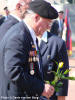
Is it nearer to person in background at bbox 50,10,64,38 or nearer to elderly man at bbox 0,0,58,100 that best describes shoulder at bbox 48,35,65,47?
elderly man at bbox 0,0,58,100

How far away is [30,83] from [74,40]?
20.9 meters

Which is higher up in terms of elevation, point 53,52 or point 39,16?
point 39,16

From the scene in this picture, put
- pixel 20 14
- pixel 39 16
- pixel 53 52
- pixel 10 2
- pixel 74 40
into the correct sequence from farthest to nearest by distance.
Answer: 1. pixel 74 40
2. pixel 10 2
3. pixel 20 14
4. pixel 53 52
5. pixel 39 16

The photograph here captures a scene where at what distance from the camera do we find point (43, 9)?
3459 millimetres

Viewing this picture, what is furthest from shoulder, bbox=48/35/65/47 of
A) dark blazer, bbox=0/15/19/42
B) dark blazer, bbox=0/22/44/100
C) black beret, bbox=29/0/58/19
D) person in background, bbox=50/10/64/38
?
person in background, bbox=50/10/64/38

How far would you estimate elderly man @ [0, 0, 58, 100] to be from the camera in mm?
3225

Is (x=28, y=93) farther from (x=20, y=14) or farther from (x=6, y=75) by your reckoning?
(x=20, y=14)

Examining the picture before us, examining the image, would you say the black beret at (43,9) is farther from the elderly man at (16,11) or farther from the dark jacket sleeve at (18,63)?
the elderly man at (16,11)

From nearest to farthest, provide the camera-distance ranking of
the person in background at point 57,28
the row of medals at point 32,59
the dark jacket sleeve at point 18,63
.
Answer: the dark jacket sleeve at point 18,63
the row of medals at point 32,59
the person in background at point 57,28

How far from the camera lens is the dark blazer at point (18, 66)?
3.21 m

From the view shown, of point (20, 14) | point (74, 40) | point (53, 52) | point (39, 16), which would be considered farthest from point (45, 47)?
point (74, 40)

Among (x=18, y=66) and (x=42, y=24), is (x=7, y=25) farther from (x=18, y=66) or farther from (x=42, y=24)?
(x=18, y=66)

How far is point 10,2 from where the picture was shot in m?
5.24

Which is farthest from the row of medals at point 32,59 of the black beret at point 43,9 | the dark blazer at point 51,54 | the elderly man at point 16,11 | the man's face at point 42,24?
the elderly man at point 16,11
